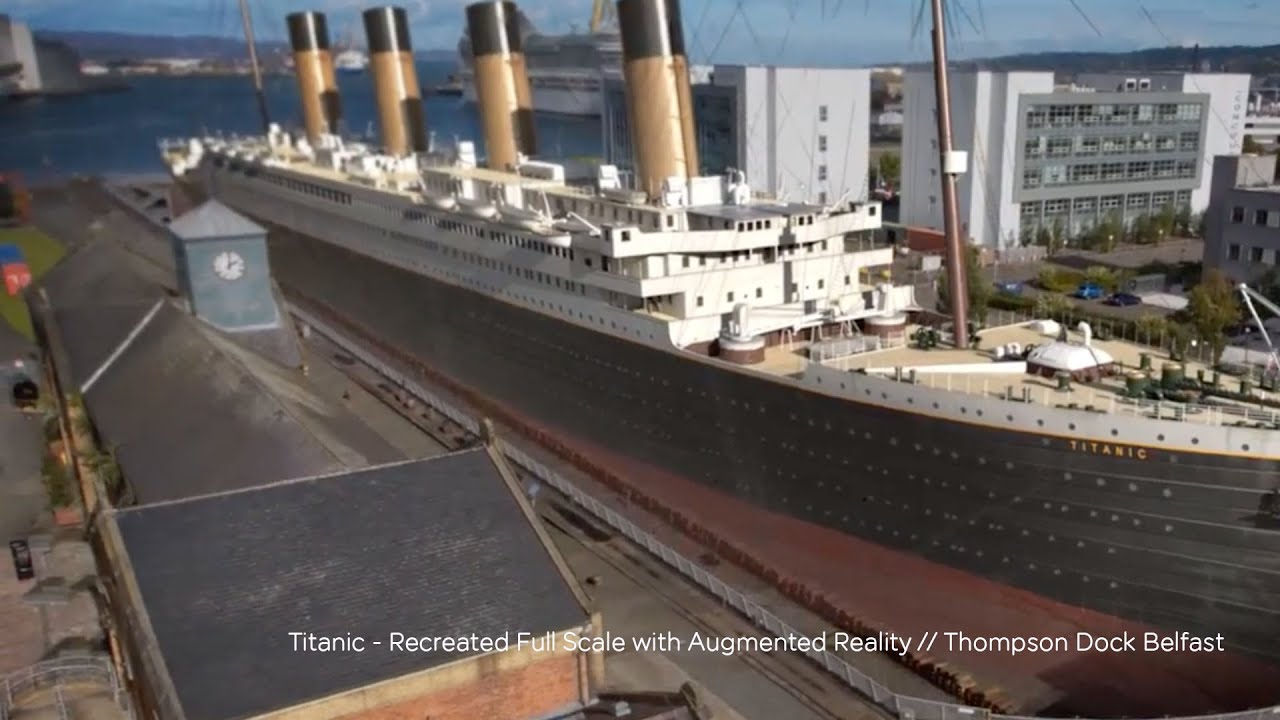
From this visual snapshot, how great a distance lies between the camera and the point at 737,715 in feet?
41.8

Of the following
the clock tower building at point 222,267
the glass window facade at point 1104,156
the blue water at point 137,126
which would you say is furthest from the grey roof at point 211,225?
the blue water at point 137,126

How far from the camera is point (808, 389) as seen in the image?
1600cm

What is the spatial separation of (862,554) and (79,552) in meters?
14.6

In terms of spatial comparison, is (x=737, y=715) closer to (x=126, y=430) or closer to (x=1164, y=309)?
(x=126, y=430)

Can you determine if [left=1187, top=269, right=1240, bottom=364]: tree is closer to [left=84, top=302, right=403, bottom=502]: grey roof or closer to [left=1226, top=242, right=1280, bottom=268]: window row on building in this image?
[left=1226, top=242, right=1280, bottom=268]: window row on building

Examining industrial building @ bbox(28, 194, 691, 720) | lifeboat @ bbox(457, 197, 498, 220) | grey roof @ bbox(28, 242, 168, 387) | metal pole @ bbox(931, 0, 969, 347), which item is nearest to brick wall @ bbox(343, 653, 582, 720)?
industrial building @ bbox(28, 194, 691, 720)

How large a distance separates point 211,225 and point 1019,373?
736 inches

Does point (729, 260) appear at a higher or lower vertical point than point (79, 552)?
higher

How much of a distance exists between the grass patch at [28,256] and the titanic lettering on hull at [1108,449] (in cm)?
3000

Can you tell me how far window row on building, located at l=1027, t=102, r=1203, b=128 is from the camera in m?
44.2

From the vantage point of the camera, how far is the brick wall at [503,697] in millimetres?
8977

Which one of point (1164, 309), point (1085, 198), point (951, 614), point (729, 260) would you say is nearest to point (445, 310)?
point (729, 260)

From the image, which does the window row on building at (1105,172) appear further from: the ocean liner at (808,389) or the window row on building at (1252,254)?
the ocean liner at (808,389)

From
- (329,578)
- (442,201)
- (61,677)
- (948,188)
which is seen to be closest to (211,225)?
(442,201)
